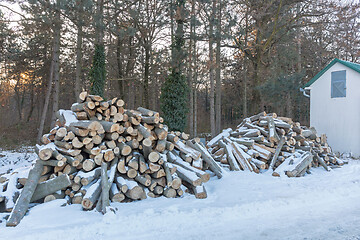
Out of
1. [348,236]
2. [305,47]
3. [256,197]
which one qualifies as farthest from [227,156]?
[305,47]

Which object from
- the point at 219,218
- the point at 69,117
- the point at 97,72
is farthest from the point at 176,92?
the point at 219,218

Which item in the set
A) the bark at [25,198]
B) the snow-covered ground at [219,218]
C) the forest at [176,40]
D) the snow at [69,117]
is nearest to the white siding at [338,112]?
the forest at [176,40]

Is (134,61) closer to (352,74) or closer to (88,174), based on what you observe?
(352,74)

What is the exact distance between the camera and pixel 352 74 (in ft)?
37.9

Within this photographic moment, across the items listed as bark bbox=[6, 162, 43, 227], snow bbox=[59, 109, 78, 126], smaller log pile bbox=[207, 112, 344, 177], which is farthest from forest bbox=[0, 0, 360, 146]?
bark bbox=[6, 162, 43, 227]

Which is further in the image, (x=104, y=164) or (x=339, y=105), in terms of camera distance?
(x=339, y=105)

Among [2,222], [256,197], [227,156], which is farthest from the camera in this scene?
[227,156]

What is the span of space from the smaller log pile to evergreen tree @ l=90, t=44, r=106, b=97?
8977 mm

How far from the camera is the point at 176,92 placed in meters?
15.5

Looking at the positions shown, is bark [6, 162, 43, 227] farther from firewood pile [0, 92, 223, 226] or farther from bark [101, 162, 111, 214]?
bark [101, 162, 111, 214]

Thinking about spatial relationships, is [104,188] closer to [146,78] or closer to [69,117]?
[69,117]

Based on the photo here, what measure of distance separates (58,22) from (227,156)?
1020cm

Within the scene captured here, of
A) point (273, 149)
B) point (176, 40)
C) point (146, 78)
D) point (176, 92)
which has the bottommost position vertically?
point (273, 149)

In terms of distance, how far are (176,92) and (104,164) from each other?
1072 centimetres
